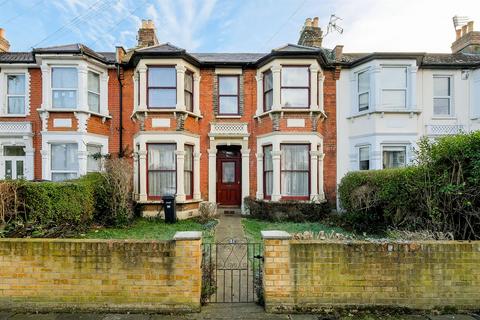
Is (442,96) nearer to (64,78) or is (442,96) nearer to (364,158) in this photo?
(364,158)

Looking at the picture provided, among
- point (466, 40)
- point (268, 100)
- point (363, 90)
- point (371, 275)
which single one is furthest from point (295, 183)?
point (466, 40)

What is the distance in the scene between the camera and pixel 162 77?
11.7 meters

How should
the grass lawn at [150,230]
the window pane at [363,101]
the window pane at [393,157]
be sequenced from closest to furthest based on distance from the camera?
→ 1. the grass lawn at [150,230]
2. the window pane at [393,157]
3. the window pane at [363,101]

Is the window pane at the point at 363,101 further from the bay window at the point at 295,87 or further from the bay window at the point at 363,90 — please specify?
the bay window at the point at 295,87

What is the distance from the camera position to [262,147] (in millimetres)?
12523

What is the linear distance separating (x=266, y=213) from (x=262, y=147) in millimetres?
2987

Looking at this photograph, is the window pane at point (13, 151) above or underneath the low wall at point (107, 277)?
above

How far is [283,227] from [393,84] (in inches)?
320

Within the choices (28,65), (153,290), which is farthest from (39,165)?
(153,290)

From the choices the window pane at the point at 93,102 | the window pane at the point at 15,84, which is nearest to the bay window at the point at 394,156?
the window pane at the point at 93,102

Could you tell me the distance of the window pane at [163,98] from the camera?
11719 mm

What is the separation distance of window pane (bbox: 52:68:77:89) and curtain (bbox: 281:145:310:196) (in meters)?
9.53

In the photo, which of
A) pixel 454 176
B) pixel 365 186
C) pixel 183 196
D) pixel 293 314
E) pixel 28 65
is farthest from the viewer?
pixel 28 65

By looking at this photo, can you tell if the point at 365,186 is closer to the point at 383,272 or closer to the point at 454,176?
the point at 454,176
